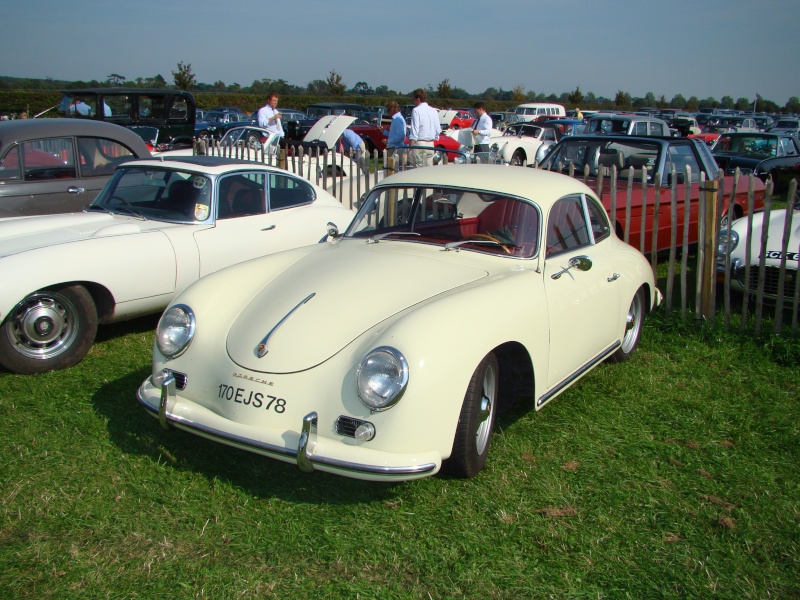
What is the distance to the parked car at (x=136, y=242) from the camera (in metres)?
5.00

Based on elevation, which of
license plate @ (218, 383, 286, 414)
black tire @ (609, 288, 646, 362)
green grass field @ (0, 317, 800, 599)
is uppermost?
license plate @ (218, 383, 286, 414)

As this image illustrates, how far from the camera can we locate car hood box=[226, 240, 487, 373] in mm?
3539

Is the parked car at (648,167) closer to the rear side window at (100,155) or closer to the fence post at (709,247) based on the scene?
the fence post at (709,247)

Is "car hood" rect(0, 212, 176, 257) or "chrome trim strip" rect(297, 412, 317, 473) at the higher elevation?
"car hood" rect(0, 212, 176, 257)

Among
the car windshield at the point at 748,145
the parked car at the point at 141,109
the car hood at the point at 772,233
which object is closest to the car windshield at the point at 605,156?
the car hood at the point at 772,233

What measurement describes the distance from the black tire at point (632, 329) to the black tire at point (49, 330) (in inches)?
153

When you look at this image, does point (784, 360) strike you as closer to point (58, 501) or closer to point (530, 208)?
point (530, 208)

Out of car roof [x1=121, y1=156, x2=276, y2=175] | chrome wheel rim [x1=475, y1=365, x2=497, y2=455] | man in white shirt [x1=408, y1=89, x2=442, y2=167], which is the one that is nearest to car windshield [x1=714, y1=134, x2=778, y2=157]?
man in white shirt [x1=408, y1=89, x2=442, y2=167]

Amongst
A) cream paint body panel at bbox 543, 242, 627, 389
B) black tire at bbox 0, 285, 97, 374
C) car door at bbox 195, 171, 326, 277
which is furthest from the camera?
car door at bbox 195, 171, 326, 277

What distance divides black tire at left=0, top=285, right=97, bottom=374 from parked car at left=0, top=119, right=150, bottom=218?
233 centimetres

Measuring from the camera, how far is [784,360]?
224 inches

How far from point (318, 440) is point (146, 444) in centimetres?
134

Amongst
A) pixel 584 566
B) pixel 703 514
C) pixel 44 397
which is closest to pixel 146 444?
pixel 44 397

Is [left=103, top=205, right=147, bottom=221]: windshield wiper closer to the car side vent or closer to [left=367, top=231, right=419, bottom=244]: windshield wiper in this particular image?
[left=367, top=231, right=419, bottom=244]: windshield wiper
